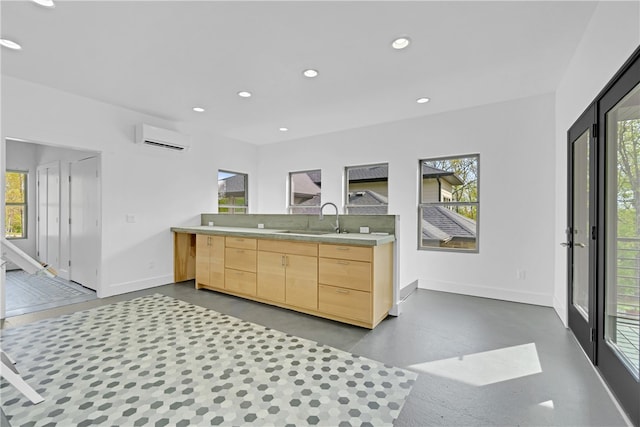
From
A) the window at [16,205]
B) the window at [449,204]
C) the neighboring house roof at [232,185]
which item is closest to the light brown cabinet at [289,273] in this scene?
the window at [449,204]

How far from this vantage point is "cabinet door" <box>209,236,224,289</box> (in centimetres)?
404

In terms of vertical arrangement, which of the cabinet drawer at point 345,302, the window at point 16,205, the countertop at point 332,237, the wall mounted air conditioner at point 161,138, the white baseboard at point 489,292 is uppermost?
the wall mounted air conditioner at point 161,138

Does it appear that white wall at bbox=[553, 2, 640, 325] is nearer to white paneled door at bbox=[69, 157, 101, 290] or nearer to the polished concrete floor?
the polished concrete floor

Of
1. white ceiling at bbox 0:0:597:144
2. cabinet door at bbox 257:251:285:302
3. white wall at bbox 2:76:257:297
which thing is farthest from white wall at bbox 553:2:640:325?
white wall at bbox 2:76:257:297

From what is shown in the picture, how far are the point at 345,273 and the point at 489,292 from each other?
7.71ft

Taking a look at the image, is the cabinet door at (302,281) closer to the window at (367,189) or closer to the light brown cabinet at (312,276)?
the light brown cabinet at (312,276)

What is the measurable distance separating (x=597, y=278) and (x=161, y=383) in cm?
318

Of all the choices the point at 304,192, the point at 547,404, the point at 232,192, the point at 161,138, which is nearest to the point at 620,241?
the point at 547,404

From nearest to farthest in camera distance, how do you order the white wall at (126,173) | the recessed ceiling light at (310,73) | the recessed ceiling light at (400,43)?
1. the recessed ceiling light at (400,43)
2. the recessed ceiling light at (310,73)
3. the white wall at (126,173)

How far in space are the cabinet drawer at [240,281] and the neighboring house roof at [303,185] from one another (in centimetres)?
268

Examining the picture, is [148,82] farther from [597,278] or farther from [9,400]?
[597,278]

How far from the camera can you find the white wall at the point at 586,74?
5.70ft

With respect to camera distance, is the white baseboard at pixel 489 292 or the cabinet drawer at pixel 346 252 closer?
the cabinet drawer at pixel 346 252

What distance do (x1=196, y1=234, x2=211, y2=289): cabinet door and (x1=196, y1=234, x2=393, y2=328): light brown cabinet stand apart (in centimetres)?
20
